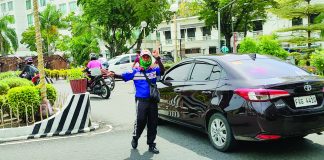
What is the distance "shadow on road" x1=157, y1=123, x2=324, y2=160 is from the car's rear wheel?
Answer: 0.38 feet

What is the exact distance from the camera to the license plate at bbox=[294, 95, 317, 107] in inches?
214

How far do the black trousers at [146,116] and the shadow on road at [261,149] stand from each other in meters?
0.65

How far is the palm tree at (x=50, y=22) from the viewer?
52.4 meters

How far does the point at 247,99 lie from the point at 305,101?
0.84 meters

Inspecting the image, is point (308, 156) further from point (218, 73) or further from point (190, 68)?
point (190, 68)

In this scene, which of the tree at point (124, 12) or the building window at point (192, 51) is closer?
the tree at point (124, 12)

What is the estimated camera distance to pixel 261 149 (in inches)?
242

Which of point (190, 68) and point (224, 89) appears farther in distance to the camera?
point (190, 68)

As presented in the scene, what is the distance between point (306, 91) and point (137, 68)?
8.61 feet

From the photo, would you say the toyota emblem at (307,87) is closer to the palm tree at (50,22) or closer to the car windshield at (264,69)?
the car windshield at (264,69)

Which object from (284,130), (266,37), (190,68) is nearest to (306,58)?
(266,37)

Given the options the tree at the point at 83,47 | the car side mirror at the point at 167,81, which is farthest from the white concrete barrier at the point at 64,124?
the tree at the point at 83,47

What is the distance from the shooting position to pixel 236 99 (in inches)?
221

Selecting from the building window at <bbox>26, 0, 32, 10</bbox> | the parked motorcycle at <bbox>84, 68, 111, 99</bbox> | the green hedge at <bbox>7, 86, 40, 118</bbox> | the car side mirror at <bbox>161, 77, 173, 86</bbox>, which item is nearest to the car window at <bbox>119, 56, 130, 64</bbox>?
Answer: the parked motorcycle at <bbox>84, 68, 111, 99</bbox>
